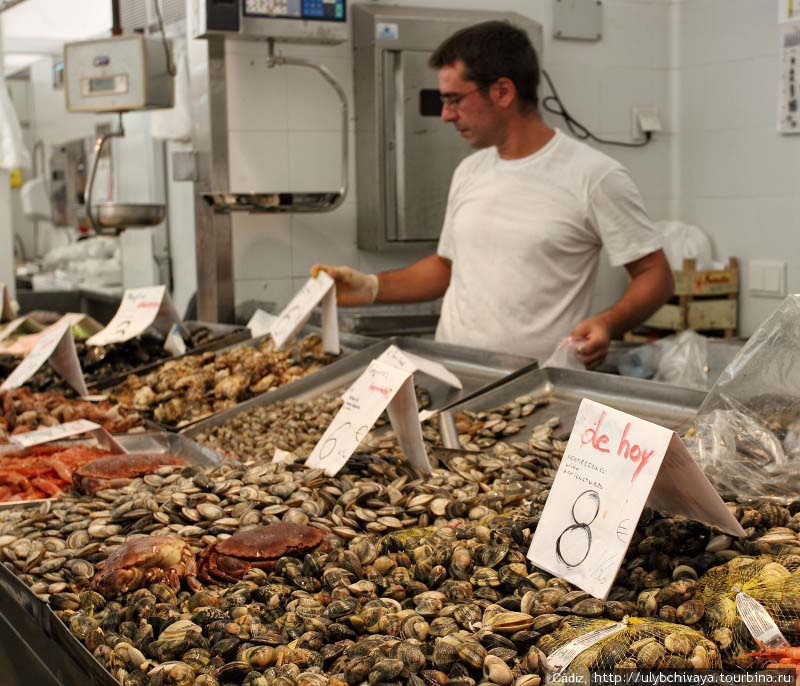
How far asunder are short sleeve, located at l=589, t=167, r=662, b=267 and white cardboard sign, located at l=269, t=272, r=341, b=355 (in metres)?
0.89

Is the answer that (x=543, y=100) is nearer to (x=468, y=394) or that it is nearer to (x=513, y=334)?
(x=513, y=334)

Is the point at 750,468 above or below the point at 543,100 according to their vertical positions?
below

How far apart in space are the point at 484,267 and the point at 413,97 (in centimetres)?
137

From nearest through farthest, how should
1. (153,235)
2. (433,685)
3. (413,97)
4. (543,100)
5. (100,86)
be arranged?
1. (433,685)
2. (100,86)
3. (413,97)
4. (543,100)
5. (153,235)

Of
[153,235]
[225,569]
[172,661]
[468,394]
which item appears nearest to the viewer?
[172,661]

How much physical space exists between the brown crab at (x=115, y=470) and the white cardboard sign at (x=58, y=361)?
0.89m

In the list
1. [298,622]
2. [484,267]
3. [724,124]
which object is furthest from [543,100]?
[298,622]

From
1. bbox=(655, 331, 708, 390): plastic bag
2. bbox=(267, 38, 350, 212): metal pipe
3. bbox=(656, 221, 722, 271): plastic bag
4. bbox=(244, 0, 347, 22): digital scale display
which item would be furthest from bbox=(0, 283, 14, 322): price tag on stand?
bbox=(656, 221, 722, 271): plastic bag

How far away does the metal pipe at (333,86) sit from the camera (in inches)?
159

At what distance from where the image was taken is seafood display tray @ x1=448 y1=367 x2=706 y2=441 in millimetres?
1964

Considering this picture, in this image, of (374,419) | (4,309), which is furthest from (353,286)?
(4,309)

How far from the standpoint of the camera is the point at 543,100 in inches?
185

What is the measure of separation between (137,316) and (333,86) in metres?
1.49

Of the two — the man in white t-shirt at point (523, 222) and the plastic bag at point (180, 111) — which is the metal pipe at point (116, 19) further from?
the man in white t-shirt at point (523, 222)
